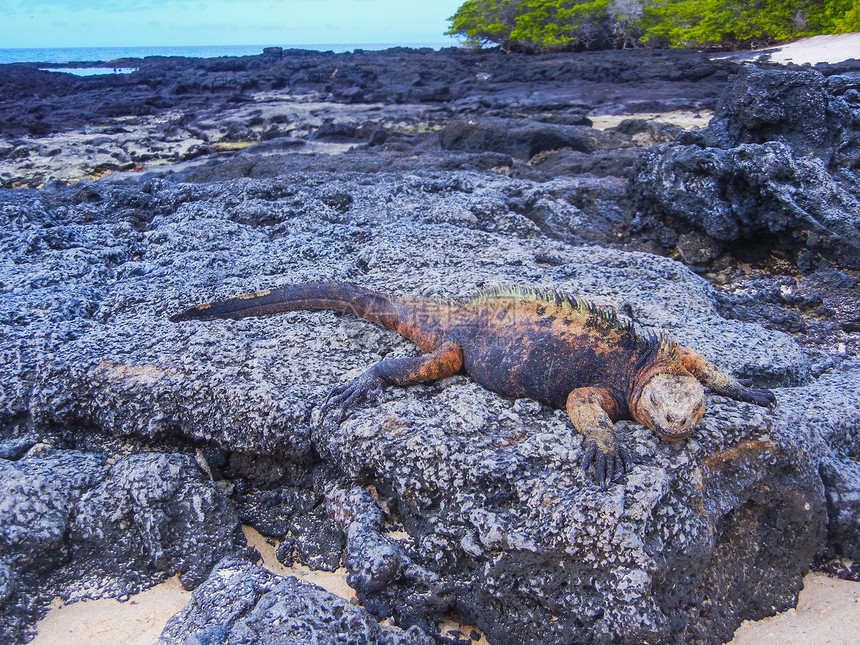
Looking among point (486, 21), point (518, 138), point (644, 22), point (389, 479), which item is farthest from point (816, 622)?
point (486, 21)

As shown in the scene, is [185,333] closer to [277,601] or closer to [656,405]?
[277,601]

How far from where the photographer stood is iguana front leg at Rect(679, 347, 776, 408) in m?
2.40

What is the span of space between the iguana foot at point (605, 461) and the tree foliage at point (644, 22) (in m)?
26.0

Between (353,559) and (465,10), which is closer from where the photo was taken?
(353,559)

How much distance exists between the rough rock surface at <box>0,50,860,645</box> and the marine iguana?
9cm

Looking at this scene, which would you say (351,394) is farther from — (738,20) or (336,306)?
(738,20)

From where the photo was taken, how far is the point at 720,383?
95.2 inches

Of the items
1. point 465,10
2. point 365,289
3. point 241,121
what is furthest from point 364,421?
point 465,10

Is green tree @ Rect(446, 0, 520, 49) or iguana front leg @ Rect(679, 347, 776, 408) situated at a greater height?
green tree @ Rect(446, 0, 520, 49)

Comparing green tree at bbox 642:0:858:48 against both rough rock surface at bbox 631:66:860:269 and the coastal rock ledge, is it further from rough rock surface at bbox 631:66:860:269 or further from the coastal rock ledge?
the coastal rock ledge

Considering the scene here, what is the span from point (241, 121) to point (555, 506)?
15479 millimetres

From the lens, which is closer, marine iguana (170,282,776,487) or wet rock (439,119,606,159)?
marine iguana (170,282,776,487)

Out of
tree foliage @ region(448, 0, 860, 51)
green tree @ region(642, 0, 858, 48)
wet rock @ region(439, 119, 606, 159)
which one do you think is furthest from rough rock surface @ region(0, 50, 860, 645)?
tree foliage @ region(448, 0, 860, 51)

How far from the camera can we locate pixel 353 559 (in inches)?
82.2
